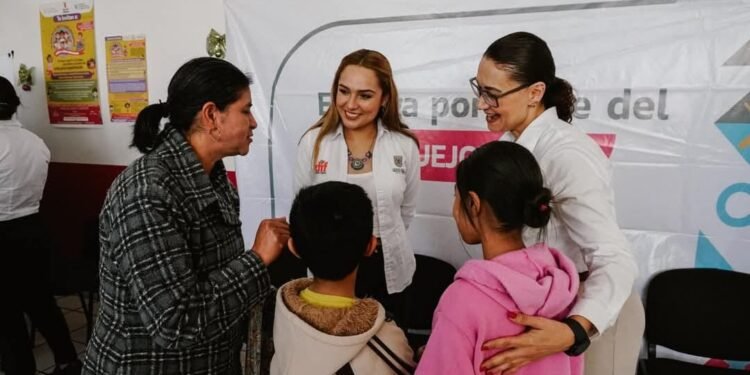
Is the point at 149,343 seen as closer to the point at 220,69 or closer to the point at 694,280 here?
the point at 220,69

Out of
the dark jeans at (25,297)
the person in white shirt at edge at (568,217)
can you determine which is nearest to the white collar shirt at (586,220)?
the person in white shirt at edge at (568,217)

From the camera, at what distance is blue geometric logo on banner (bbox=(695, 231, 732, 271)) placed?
5.70ft

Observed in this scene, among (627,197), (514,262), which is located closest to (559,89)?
(514,262)

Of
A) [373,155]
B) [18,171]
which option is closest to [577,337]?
[373,155]

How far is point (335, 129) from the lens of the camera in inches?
68.5

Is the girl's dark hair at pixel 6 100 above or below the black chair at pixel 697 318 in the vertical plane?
above

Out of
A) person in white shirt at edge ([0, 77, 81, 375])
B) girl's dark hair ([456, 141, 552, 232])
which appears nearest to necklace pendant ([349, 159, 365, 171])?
girl's dark hair ([456, 141, 552, 232])

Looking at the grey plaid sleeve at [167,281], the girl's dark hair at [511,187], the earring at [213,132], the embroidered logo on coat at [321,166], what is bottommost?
the grey plaid sleeve at [167,281]

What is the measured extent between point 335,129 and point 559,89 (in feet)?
2.80

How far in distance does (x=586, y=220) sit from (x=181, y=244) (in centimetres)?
78

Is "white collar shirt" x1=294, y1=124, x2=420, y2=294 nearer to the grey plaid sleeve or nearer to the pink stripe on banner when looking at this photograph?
the pink stripe on banner

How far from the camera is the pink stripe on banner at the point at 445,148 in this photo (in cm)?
202

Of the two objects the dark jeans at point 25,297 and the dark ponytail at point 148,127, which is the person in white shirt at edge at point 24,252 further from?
the dark ponytail at point 148,127

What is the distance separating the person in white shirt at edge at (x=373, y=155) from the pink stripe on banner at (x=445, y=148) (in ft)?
1.11
